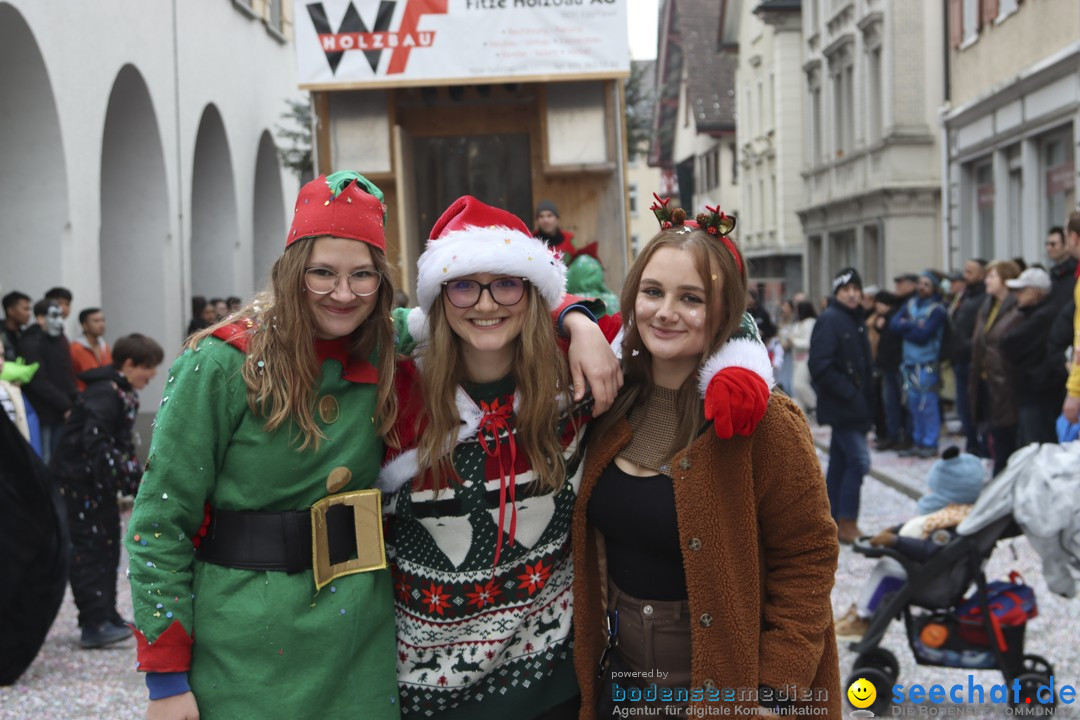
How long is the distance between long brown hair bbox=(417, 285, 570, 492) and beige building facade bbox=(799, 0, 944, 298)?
1778 centimetres

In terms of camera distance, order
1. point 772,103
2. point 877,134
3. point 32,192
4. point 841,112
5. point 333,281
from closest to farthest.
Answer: point 333,281 < point 32,192 < point 877,134 < point 841,112 < point 772,103

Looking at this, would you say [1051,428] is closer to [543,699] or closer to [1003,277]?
[1003,277]

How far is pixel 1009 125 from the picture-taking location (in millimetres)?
14984

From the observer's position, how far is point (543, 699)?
2734 millimetres

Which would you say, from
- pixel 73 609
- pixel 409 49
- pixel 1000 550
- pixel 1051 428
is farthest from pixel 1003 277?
pixel 73 609

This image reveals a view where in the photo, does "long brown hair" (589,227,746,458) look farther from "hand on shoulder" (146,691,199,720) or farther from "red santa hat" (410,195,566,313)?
"hand on shoulder" (146,691,199,720)

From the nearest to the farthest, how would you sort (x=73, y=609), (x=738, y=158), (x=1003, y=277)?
(x=73, y=609)
(x=1003, y=277)
(x=738, y=158)

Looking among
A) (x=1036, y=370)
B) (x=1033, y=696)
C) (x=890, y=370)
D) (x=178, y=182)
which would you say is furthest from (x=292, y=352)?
(x=178, y=182)

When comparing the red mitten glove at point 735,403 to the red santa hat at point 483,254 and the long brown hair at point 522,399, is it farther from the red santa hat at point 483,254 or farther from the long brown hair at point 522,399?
the red santa hat at point 483,254

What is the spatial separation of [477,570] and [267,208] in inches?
688

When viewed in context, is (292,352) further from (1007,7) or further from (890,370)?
(1007,7)

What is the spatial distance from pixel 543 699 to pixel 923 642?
2.49m

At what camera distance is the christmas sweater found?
2654mm

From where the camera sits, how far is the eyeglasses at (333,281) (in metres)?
2.53
